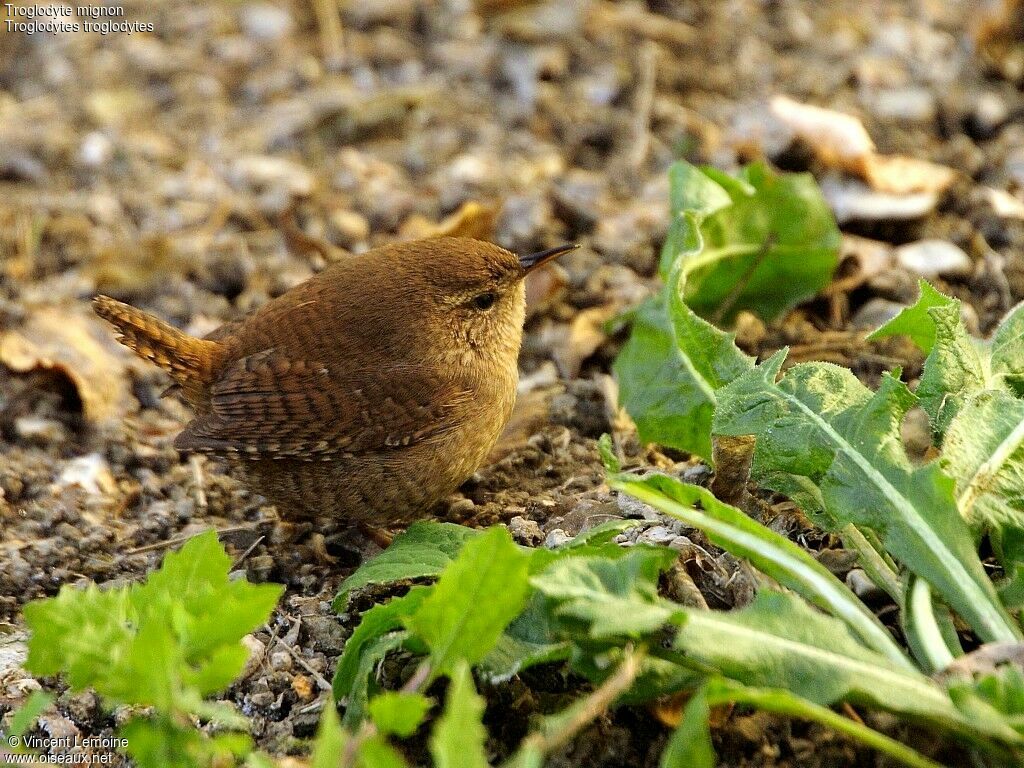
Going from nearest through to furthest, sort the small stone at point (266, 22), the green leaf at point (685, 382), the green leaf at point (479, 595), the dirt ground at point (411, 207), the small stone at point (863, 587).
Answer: the green leaf at point (479, 595) < the small stone at point (863, 587) < the green leaf at point (685, 382) < the dirt ground at point (411, 207) < the small stone at point (266, 22)

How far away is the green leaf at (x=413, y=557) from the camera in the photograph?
9.62ft

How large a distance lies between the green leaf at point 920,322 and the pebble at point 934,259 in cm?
143

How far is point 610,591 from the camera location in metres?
2.47

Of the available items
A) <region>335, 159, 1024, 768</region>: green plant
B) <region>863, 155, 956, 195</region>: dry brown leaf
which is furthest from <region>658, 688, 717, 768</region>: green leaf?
<region>863, 155, 956, 195</region>: dry brown leaf

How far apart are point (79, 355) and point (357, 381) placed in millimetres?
1471

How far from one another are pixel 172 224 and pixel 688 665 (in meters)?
3.93

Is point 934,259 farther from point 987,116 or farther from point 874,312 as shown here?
point 987,116

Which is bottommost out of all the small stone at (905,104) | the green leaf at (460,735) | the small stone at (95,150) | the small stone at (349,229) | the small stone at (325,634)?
the small stone at (325,634)

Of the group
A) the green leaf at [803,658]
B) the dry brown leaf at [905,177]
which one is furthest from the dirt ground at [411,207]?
the green leaf at [803,658]

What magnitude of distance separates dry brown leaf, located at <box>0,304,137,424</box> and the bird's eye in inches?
59.8

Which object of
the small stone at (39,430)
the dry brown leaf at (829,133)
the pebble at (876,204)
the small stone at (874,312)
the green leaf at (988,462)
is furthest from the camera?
the dry brown leaf at (829,133)

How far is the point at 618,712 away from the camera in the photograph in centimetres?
271

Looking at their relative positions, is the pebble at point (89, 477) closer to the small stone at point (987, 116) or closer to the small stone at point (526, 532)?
the small stone at point (526, 532)

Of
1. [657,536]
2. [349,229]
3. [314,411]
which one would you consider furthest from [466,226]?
[657,536]
